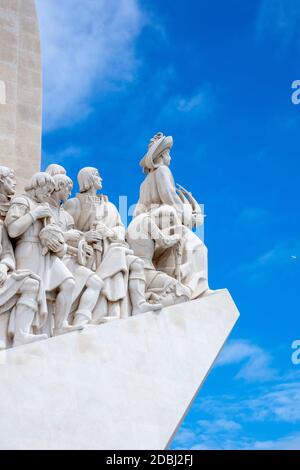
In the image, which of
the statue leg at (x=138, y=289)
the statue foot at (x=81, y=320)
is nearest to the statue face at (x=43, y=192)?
the statue leg at (x=138, y=289)

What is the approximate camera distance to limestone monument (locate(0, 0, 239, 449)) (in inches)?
357

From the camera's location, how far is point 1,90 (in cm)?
1165

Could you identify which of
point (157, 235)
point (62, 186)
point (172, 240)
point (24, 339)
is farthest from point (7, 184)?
point (172, 240)

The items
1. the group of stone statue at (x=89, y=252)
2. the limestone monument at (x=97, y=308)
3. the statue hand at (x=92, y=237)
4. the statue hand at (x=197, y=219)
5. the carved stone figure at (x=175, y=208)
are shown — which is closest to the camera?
the limestone monument at (x=97, y=308)

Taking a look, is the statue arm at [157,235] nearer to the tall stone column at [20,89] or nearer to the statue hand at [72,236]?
the statue hand at [72,236]

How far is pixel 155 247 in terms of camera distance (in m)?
10.9

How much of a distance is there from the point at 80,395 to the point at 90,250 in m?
1.77

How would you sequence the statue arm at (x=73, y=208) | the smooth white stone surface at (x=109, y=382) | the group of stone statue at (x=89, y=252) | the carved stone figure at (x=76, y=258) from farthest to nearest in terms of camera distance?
1. the statue arm at (x=73, y=208)
2. the carved stone figure at (x=76, y=258)
3. the group of stone statue at (x=89, y=252)
4. the smooth white stone surface at (x=109, y=382)

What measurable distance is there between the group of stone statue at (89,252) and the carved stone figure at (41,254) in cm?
1

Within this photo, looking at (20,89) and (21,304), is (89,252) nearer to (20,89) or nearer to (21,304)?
(21,304)

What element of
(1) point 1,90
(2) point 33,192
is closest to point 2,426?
(2) point 33,192

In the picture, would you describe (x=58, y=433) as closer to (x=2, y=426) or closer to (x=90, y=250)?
(x=2, y=426)

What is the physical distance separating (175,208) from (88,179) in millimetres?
1210

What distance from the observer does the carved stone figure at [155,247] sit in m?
10.5
